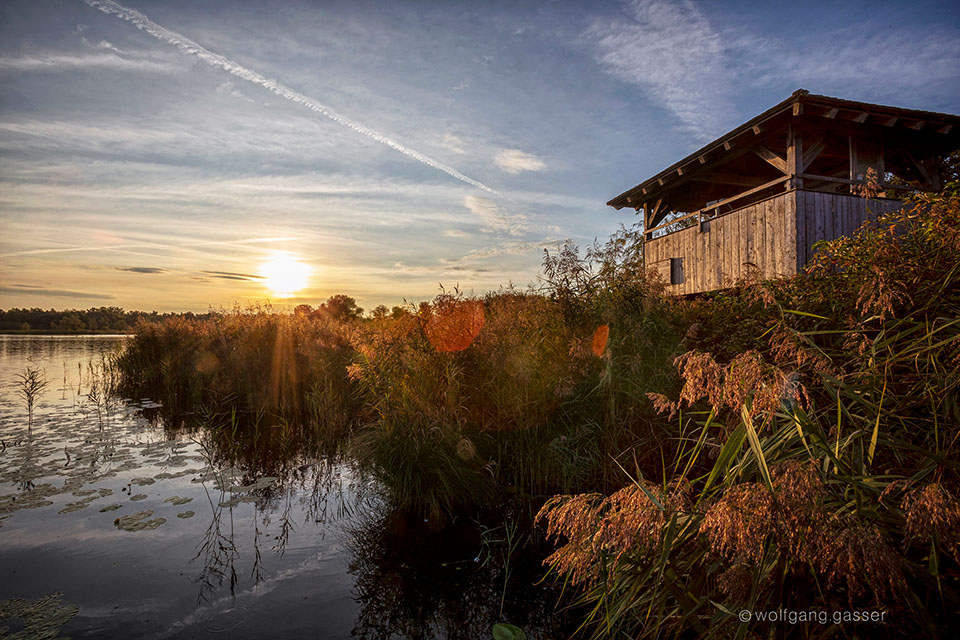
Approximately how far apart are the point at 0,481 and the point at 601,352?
8.63 m

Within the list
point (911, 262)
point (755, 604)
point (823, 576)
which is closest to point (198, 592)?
point (755, 604)

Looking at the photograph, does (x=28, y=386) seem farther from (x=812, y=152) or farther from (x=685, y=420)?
(x=812, y=152)

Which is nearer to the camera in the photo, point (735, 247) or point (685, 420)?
point (685, 420)

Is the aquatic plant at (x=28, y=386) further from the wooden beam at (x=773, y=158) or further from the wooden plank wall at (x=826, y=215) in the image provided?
the wooden beam at (x=773, y=158)

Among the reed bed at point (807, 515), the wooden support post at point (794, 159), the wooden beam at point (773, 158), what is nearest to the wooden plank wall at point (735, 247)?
the wooden support post at point (794, 159)

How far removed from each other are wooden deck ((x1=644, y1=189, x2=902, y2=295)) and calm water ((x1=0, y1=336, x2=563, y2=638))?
701 centimetres

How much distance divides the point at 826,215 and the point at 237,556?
40.8 feet

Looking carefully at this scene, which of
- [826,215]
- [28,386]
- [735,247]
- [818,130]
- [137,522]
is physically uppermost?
[818,130]

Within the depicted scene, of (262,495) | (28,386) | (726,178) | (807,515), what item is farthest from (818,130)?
(28,386)

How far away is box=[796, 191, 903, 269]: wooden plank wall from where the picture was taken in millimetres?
10211

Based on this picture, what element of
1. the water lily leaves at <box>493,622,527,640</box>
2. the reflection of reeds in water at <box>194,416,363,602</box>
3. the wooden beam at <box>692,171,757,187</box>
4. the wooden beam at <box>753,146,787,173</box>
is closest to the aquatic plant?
the reflection of reeds in water at <box>194,416,363,602</box>

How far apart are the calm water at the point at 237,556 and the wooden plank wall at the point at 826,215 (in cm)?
938

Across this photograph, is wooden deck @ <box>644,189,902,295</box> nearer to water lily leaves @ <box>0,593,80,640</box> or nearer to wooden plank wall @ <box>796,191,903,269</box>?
wooden plank wall @ <box>796,191,903,269</box>

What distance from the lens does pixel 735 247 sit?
12000 mm
